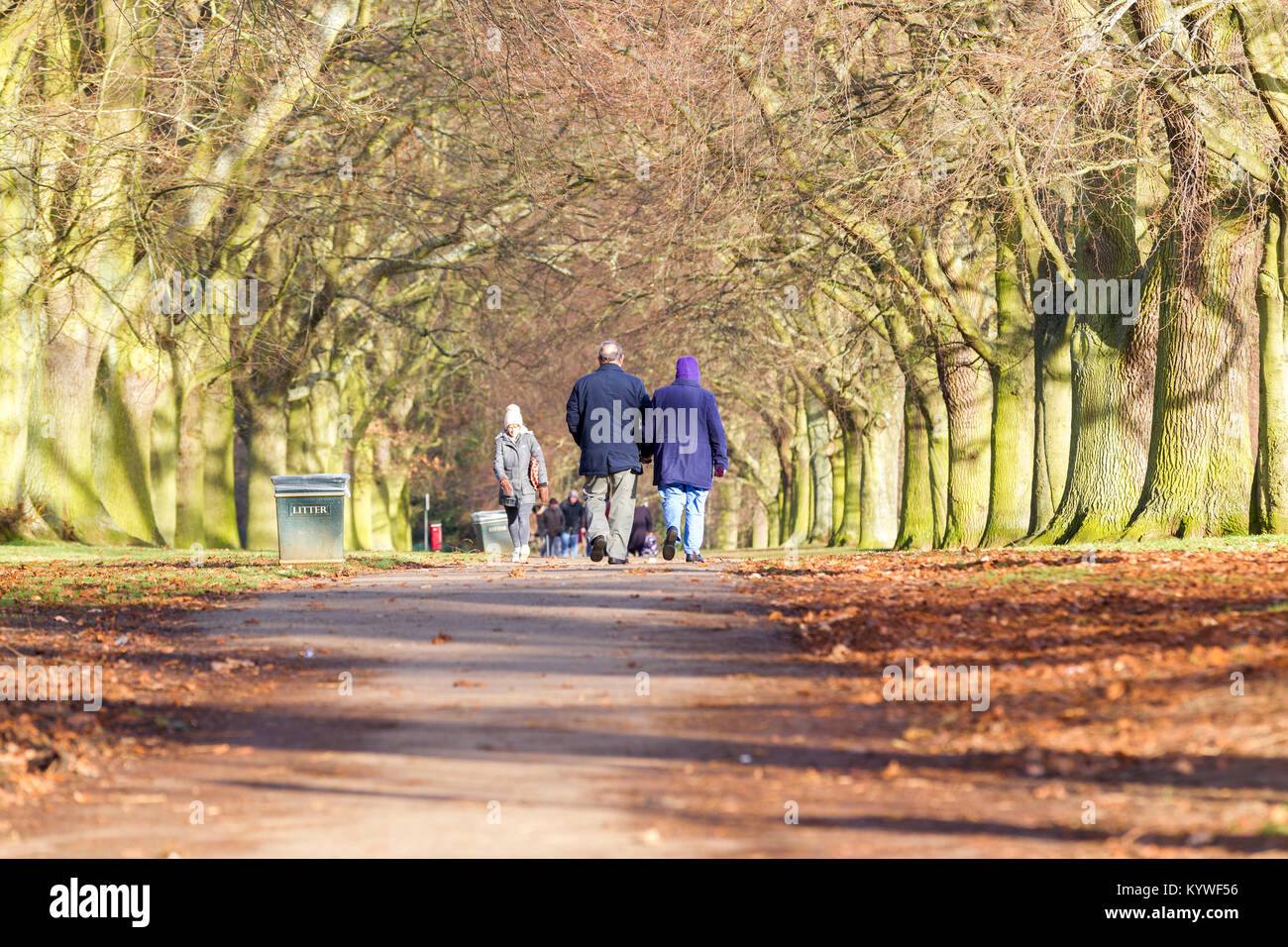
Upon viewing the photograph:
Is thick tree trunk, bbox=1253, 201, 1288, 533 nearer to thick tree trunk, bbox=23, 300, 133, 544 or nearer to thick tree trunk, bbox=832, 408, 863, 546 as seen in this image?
thick tree trunk, bbox=23, 300, 133, 544

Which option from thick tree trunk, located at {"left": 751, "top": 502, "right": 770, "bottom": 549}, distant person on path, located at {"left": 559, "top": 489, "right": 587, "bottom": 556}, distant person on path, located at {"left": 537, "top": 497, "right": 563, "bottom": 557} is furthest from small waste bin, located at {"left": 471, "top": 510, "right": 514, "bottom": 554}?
thick tree trunk, located at {"left": 751, "top": 502, "right": 770, "bottom": 549}

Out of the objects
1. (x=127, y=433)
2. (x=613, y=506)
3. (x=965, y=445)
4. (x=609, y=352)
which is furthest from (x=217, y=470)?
(x=609, y=352)

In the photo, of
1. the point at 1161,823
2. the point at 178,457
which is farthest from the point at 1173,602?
the point at 178,457

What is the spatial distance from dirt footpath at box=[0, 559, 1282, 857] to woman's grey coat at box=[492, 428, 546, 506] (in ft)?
28.8

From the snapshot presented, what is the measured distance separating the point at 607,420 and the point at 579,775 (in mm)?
9558

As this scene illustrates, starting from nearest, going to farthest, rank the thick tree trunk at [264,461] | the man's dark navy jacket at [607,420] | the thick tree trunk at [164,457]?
the man's dark navy jacket at [607,420] < the thick tree trunk at [164,457] < the thick tree trunk at [264,461]

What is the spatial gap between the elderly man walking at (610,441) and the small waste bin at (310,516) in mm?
3048

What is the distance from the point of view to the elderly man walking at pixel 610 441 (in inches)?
630

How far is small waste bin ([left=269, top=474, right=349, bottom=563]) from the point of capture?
18.0 metres

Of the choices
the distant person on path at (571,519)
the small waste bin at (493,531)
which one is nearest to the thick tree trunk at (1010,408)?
the small waste bin at (493,531)

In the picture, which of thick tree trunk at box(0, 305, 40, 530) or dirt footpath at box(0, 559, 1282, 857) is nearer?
dirt footpath at box(0, 559, 1282, 857)

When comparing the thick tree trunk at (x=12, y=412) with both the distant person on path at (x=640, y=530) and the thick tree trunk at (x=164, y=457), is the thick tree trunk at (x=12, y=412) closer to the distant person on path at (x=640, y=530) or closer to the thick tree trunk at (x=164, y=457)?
the thick tree trunk at (x=164, y=457)

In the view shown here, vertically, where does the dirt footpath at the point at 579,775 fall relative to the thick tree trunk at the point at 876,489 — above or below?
below

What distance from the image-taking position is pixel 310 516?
18.2 metres
